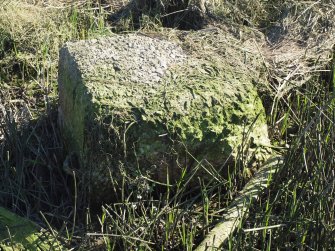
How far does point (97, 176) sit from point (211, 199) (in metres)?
0.53

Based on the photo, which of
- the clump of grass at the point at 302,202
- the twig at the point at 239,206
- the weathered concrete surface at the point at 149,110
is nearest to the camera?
the clump of grass at the point at 302,202

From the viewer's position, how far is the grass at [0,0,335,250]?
9.82 ft

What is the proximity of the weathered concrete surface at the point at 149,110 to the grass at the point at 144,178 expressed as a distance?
116mm

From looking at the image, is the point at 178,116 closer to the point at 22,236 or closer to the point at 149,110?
the point at 149,110

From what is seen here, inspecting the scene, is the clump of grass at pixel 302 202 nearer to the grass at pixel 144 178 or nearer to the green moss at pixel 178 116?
the grass at pixel 144 178

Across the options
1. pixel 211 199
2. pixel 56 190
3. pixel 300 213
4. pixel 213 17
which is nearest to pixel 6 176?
pixel 56 190

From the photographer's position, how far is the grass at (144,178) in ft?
9.82

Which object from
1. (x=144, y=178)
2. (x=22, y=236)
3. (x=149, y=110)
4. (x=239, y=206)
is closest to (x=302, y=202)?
(x=239, y=206)

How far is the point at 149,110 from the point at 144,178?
1.03ft

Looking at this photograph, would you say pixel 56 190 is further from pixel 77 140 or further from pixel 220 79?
pixel 220 79

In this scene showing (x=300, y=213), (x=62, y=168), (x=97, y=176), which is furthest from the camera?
(x=62, y=168)

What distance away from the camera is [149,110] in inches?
135

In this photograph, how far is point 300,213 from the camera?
3045 mm

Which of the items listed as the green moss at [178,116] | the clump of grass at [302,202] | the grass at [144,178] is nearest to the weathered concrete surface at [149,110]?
the green moss at [178,116]
